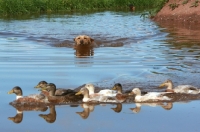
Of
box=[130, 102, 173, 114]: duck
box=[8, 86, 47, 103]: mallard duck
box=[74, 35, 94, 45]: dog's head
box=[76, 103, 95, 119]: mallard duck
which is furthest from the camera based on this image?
box=[74, 35, 94, 45]: dog's head

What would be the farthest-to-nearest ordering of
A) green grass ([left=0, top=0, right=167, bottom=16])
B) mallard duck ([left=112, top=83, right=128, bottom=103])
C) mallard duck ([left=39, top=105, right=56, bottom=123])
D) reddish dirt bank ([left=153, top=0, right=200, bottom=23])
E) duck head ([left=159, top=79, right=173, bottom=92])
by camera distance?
green grass ([left=0, top=0, right=167, bottom=16]) < reddish dirt bank ([left=153, top=0, right=200, bottom=23]) < duck head ([left=159, top=79, right=173, bottom=92]) < mallard duck ([left=112, top=83, right=128, bottom=103]) < mallard duck ([left=39, top=105, right=56, bottom=123])

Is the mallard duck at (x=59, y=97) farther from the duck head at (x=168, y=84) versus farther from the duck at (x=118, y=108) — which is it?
the duck head at (x=168, y=84)

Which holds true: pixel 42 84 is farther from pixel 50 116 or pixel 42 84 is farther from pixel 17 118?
pixel 17 118

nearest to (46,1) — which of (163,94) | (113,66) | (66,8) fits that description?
(66,8)

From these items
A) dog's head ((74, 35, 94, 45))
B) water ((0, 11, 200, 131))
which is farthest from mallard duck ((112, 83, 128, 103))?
dog's head ((74, 35, 94, 45))

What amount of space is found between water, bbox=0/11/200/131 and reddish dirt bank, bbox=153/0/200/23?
3.10 metres

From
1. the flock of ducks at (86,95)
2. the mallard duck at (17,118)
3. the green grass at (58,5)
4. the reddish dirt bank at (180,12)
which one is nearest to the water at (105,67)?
the mallard duck at (17,118)

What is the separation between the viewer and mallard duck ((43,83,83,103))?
11.2 m

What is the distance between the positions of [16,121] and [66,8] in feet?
120

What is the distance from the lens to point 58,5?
45438 millimetres

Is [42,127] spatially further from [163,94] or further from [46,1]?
[46,1]

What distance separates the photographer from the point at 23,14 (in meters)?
40.4

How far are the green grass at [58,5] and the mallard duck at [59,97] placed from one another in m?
27.0

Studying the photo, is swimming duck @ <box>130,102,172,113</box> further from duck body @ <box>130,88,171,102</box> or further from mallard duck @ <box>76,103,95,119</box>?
mallard duck @ <box>76,103,95,119</box>
